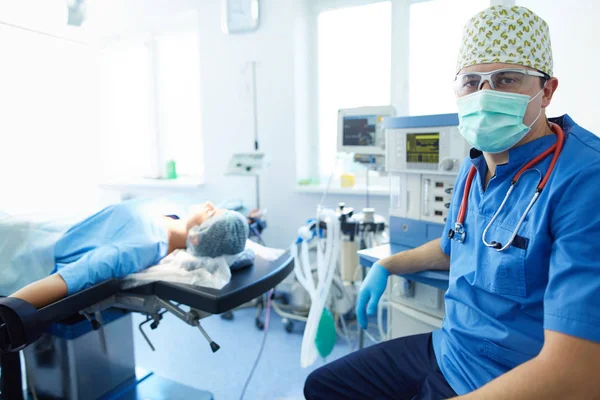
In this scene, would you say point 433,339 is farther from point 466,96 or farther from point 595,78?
point 595,78

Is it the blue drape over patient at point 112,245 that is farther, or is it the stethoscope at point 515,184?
the blue drape over patient at point 112,245

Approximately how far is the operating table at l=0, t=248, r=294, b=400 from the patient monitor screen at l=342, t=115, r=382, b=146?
31.4 inches

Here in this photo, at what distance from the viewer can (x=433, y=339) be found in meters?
1.22

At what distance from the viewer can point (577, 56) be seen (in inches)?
58.6

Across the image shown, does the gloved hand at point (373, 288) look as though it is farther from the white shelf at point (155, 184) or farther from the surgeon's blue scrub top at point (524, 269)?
the white shelf at point (155, 184)

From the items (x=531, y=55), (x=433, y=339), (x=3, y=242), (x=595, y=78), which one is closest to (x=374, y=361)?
(x=433, y=339)

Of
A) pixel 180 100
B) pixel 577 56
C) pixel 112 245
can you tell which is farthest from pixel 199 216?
pixel 180 100

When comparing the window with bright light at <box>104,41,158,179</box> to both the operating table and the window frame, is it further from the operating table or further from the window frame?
the operating table

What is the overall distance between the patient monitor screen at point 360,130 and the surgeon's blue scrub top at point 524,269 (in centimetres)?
102

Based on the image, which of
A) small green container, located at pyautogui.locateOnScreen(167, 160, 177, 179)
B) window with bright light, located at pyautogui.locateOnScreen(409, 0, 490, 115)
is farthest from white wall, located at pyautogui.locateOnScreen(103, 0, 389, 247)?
window with bright light, located at pyautogui.locateOnScreen(409, 0, 490, 115)

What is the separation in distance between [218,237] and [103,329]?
651 millimetres

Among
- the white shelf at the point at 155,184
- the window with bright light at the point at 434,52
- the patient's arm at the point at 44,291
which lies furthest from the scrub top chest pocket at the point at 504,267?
the white shelf at the point at 155,184

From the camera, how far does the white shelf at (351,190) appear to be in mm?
2564

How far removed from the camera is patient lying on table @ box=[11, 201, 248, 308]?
4.34ft
